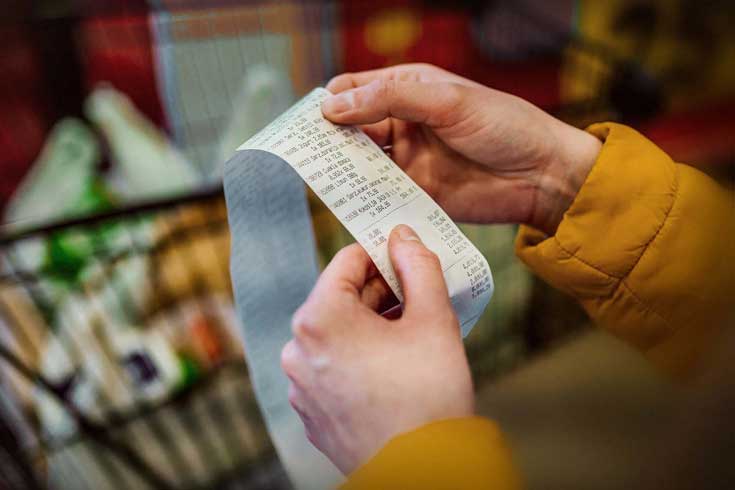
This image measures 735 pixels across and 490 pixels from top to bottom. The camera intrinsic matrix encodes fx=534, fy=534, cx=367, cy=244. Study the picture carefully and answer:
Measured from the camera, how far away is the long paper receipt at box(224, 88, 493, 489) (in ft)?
1.33

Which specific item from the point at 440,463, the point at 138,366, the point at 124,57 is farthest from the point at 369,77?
the point at 124,57

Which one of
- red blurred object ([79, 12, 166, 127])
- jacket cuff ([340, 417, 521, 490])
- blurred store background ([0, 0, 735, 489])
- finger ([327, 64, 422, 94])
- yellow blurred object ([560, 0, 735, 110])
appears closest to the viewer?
jacket cuff ([340, 417, 521, 490])

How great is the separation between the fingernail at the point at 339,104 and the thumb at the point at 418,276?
12 centimetres

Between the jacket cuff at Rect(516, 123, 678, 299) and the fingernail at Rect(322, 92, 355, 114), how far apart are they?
0.74ft

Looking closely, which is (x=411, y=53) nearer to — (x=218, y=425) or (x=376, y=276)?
(x=218, y=425)

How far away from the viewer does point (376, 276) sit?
437 millimetres

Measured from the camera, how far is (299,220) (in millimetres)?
506

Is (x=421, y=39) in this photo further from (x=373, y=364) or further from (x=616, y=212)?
(x=373, y=364)

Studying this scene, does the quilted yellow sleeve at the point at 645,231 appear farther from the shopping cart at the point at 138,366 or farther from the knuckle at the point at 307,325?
the shopping cart at the point at 138,366

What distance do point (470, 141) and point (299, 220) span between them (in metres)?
0.18

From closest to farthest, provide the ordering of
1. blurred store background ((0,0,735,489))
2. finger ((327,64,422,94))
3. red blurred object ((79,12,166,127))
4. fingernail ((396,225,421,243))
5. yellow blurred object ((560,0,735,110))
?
1. fingernail ((396,225,421,243))
2. finger ((327,64,422,94))
3. blurred store background ((0,0,735,489))
4. red blurred object ((79,12,166,127))
5. yellow blurred object ((560,0,735,110))

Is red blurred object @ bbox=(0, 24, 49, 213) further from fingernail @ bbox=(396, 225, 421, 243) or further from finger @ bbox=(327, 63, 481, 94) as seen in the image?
fingernail @ bbox=(396, 225, 421, 243)

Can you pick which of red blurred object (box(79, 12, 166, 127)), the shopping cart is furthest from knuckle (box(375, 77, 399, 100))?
red blurred object (box(79, 12, 166, 127))

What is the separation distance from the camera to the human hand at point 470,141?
0.48 metres
